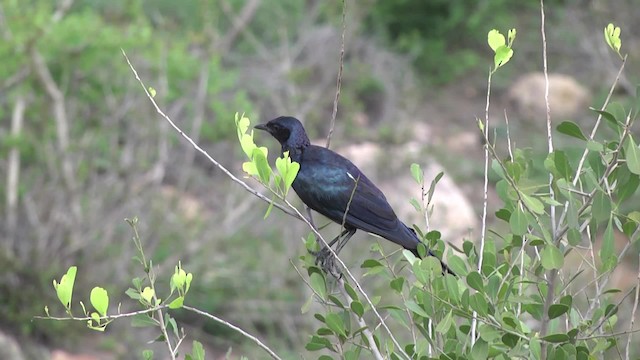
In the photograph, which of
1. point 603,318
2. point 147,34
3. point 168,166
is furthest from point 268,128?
point 168,166

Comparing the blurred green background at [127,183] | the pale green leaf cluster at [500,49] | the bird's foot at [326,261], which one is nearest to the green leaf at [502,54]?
the pale green leaf cluster at [500,49]

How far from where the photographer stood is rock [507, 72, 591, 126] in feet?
45.8

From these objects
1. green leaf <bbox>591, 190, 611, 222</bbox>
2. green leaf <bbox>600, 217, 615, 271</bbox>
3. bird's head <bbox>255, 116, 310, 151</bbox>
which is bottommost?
bird's head <bbox>255, 116, 310, 151</bbox>

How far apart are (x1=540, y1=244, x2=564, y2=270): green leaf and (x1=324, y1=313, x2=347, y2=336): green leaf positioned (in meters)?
0.63

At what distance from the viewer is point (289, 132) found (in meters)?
4.68

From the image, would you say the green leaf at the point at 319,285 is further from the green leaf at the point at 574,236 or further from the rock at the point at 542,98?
the rock at the point at 542,98

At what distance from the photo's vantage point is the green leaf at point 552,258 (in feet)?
8.36

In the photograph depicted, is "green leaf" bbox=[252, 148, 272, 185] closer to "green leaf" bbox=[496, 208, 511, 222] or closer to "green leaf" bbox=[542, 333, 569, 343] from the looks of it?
"green leaf" bbox=[496, 208, 511, 222]

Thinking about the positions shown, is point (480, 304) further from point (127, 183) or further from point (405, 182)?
point (405, 182)

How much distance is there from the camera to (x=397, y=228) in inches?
167

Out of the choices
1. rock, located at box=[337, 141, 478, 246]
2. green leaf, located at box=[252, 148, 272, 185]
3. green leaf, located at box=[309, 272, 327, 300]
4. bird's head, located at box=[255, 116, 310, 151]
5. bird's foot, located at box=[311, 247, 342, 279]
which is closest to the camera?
green leaf, located at box=[252, 148, 272, 185]

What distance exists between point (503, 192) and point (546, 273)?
261 mm

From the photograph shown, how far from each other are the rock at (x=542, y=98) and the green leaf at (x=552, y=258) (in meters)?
11.5

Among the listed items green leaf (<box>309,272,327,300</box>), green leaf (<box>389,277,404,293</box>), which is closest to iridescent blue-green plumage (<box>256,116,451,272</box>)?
green leaf (<box>309,272,327,300</box>)
